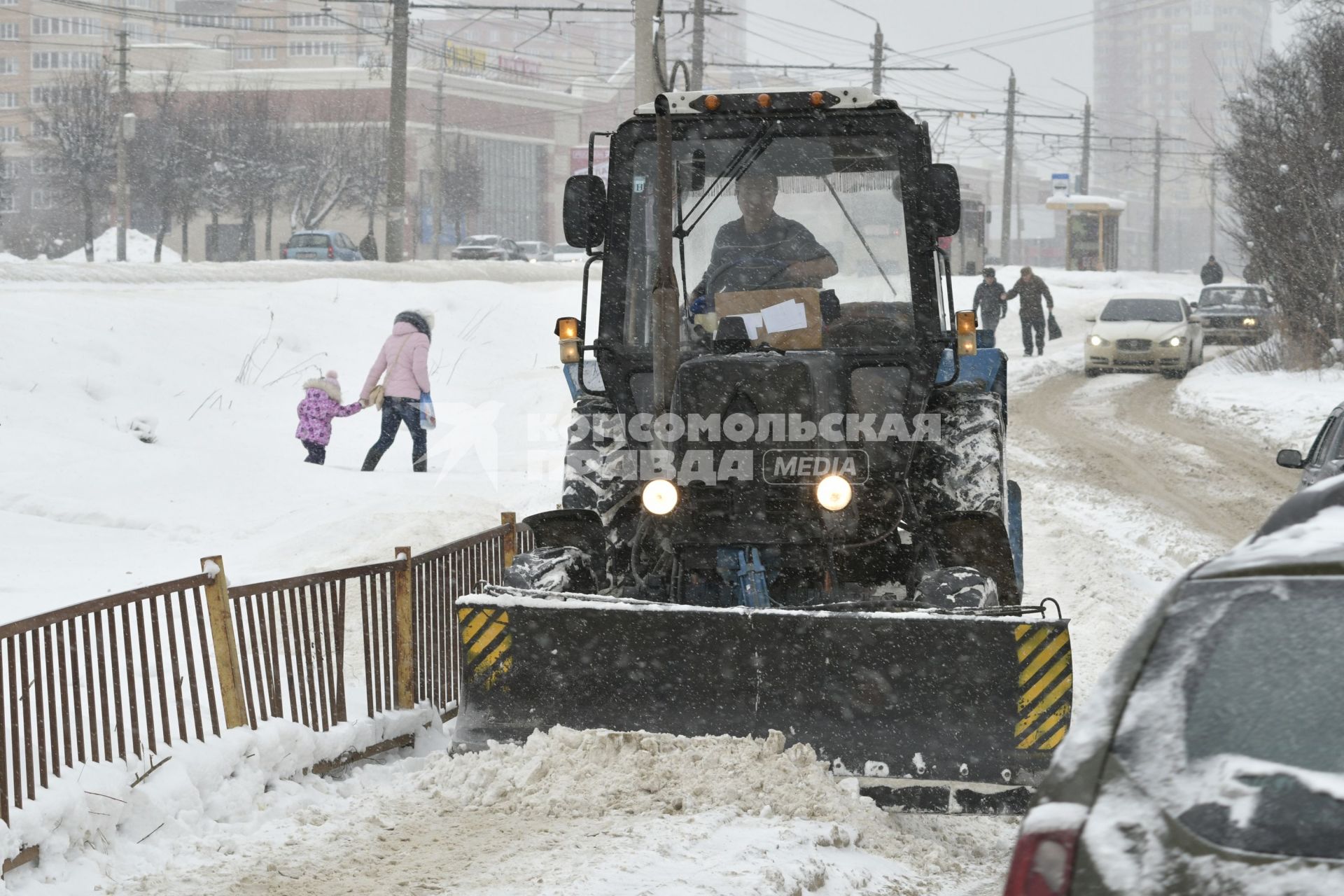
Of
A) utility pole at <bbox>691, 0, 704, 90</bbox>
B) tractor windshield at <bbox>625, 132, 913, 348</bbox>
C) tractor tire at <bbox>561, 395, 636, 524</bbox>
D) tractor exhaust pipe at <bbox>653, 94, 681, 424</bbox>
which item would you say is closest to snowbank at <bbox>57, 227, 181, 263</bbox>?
utility pole at <bbox>691, 0, 704, 90</bbox>

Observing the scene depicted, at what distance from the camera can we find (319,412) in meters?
14.0

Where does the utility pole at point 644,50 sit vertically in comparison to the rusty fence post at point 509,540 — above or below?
above

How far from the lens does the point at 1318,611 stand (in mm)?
2289

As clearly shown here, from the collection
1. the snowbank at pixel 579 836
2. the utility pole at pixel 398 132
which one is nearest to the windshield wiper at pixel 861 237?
the snowbank at pixel 579 836

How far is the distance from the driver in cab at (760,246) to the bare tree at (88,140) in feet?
143

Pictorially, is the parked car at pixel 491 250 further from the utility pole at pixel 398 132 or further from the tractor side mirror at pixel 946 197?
the tractor side mirror at pixel 946 197

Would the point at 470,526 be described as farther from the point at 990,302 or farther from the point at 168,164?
the point at 168,164

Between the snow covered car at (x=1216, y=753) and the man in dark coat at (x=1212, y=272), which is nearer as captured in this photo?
the snow covered car at (x=1216, y=753)

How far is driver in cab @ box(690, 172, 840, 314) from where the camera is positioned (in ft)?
21.3

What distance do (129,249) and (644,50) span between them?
44581mm

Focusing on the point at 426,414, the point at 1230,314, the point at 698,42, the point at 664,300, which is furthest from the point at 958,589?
the point at 698,42

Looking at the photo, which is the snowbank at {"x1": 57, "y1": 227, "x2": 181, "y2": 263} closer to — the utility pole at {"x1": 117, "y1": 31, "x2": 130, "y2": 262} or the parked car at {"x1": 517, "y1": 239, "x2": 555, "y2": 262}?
the utility pole at {"x1": 117, "y1": 31, "x2": 130, "y2": 262}

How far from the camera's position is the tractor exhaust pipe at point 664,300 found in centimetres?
579

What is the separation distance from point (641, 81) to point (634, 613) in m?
12.6
